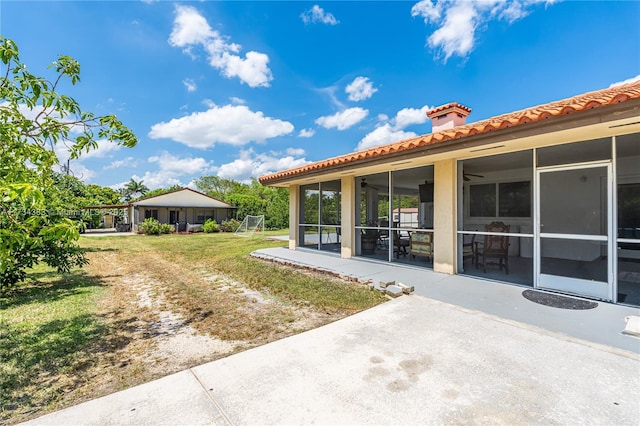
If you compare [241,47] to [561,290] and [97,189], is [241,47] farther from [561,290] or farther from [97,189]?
[97,189]

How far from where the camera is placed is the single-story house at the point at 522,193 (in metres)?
4.43

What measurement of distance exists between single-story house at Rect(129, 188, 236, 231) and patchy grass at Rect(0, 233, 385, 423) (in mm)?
19954

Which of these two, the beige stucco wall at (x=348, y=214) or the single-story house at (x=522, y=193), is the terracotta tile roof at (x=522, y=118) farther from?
the beige stucco wall at (x=348, y=214)

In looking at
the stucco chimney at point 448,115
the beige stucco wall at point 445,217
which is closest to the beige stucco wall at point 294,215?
the stucco chimney at point 448,115

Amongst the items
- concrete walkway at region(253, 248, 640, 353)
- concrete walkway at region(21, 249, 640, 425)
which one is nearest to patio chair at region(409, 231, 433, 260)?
concrete walkway at region(253, 248, 640, 353)

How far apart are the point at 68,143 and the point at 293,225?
840 cm

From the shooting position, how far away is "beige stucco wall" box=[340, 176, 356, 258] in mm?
9070

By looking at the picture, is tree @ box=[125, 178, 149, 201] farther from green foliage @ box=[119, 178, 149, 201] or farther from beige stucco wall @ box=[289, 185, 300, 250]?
beige stucco wall @ box=[289, 185, 300, 250]

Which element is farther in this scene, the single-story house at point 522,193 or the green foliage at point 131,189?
the green foliage at point 131,189

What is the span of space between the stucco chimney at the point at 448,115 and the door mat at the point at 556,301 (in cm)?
570

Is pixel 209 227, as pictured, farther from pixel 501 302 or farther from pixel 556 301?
pixel 556 301

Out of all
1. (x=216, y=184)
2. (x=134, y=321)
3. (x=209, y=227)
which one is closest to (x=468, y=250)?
(x=134, y=321)

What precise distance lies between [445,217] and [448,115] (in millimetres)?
4219

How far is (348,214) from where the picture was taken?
9.17 m
